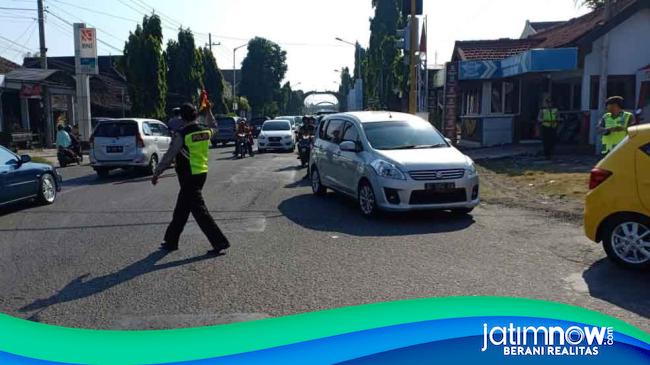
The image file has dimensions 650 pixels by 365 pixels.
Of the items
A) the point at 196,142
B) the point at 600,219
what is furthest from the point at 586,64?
the point at 196,142

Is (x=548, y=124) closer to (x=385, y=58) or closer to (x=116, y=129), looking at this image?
(x=116, y=129)

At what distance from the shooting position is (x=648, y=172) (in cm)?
608

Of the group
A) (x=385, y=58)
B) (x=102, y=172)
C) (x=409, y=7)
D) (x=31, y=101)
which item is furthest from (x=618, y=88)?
(x=31, y=101)

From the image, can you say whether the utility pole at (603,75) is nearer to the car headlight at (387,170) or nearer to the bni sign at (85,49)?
the car headlight at (387,170)

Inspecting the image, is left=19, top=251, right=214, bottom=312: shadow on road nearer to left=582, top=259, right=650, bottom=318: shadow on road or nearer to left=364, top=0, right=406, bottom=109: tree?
left=582, top=259, right=650, bottom=318: shadow on road

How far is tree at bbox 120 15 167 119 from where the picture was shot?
35.2m

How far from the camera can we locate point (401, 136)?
10.5 m

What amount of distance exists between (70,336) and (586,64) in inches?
852

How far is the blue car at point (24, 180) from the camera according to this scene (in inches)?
405

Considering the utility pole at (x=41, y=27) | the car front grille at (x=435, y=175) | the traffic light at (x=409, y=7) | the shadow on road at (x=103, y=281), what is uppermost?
the utility pole at (x=41, y=27)

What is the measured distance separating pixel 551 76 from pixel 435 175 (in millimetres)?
16667

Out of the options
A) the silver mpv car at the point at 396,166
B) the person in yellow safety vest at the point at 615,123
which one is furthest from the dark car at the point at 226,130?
the person in yellow safety vest at the point at 615,123

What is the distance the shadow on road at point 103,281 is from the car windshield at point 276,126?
863 inches

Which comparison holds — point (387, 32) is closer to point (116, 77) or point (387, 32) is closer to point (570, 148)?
point (116, 77)
